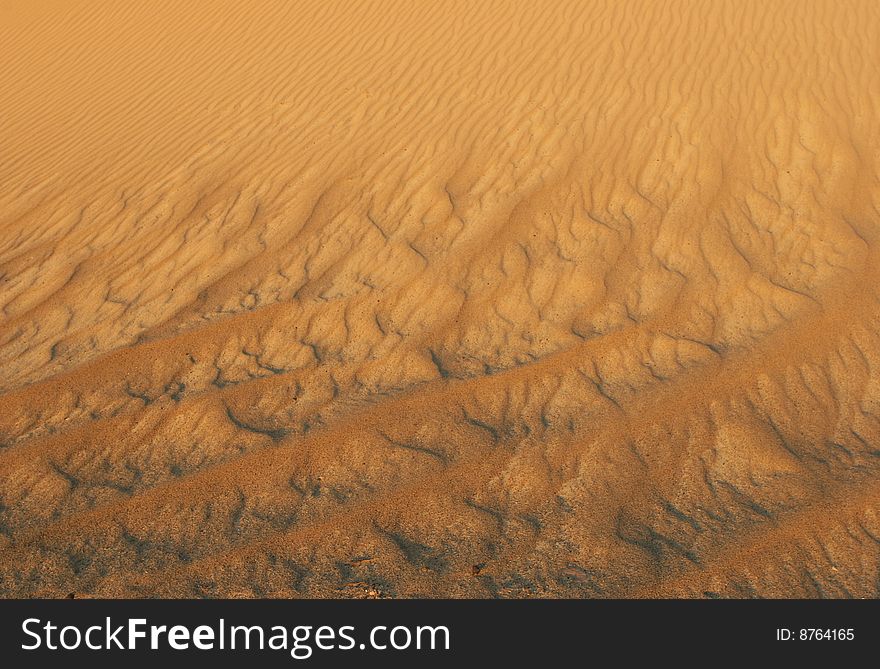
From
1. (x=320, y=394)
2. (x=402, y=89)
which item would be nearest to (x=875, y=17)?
(x=402, y=89)

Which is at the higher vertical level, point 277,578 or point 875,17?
point 875,17

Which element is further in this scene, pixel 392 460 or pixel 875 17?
pixel 875 17

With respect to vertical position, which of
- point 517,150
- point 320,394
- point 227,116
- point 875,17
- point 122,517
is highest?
point 875,17

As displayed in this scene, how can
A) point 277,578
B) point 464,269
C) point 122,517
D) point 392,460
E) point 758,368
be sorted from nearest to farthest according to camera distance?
1. point 277,578
2. point 122,517
3. point 392,460
4. point 758,368
5. point 464,269

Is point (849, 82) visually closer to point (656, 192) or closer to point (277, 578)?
point (656, 192)

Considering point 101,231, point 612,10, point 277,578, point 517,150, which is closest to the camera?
point 277,578

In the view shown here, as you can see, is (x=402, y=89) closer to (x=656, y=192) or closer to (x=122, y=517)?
(x=656, y=192)
